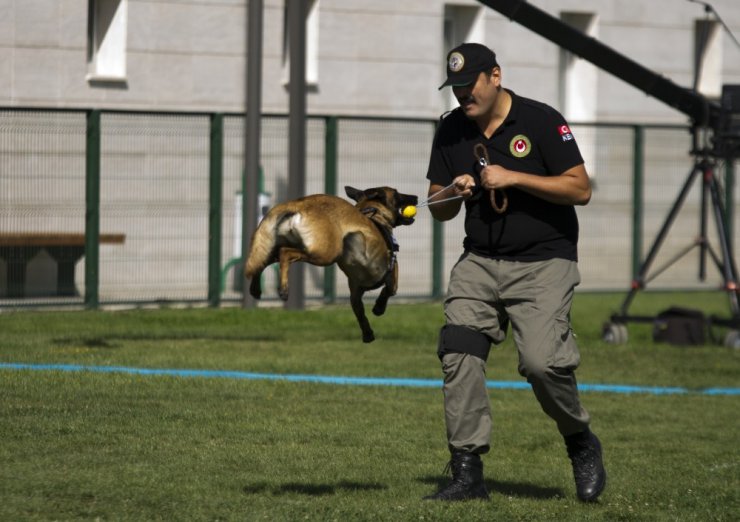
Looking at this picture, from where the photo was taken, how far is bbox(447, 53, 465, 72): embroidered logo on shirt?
7117 mm

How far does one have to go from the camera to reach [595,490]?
7.69 m

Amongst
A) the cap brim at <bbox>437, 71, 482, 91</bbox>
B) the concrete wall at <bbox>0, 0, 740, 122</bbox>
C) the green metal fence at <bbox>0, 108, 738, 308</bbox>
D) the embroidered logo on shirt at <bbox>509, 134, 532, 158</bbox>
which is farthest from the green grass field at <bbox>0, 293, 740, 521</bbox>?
the concrete wall at <bbox>0, 0, 740, 122</bbox>

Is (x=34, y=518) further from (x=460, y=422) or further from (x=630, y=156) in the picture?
(x=630, y=156)

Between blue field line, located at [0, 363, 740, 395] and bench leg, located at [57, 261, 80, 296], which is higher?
bench leg, located at [57, 261, 80, 296]

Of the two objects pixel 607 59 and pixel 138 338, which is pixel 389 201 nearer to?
pixel 607 59

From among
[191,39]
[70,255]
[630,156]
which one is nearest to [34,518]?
[70,255]

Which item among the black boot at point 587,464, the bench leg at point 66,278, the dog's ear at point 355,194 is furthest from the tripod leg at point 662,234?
the dog's ear at point 355,194

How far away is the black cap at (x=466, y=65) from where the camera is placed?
7086 mm

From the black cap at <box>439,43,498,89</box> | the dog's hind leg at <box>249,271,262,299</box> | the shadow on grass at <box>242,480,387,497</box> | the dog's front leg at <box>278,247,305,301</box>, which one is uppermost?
the black cap at <box>439,43,498,89</box>

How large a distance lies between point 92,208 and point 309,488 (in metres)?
11.7

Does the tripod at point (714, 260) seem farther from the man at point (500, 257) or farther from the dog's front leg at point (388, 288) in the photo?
the dog's front leg at point (388, 288)

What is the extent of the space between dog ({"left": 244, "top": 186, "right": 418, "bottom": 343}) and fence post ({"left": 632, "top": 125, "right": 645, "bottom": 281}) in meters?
16.5

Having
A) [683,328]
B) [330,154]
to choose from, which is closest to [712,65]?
[330,154]

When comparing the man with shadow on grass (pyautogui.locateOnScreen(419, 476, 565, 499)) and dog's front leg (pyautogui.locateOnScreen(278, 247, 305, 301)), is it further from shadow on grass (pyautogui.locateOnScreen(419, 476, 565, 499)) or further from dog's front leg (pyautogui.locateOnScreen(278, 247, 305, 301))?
dog's front leg (pyautogui.locateOnScreen(278, 247, 305, 301))
